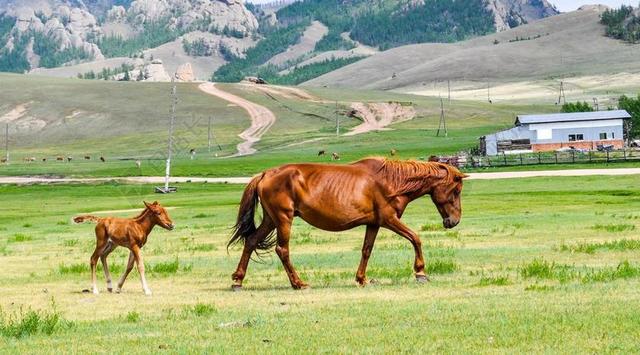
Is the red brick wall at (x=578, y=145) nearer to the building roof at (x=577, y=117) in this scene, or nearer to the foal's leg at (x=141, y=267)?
the building roof at (x=577, y=117)

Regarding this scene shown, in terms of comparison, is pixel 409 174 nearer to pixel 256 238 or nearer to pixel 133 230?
pixel 256 238

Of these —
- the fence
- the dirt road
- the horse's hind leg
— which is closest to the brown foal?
the horse's hind leg

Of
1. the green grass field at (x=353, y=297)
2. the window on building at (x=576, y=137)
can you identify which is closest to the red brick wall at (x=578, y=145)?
the window on building at (x=576, y=137)

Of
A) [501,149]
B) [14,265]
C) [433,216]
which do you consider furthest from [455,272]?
[501,149]

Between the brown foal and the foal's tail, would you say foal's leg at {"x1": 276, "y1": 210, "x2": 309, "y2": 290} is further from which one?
the brown foal

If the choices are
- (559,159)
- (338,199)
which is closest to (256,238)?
(338,199)

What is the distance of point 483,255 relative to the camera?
79.3 feet

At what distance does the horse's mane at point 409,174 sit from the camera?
19.4 meters

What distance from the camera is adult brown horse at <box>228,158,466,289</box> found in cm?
1902

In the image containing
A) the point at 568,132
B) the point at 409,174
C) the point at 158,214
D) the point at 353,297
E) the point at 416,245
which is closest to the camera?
the point at 353,297

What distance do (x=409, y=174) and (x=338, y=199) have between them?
154cm

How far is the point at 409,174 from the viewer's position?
1952cm

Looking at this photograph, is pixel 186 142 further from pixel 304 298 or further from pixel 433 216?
pixel 304 298

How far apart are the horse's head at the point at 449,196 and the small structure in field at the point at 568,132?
388ft
